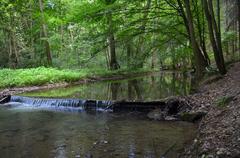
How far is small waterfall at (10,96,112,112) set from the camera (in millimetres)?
12736

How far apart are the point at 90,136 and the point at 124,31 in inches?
302

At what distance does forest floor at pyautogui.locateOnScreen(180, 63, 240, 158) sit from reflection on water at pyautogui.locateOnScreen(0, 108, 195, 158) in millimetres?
675

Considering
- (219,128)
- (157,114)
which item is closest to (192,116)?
(157,114)

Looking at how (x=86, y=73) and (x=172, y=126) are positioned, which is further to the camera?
(x=86, y=73)

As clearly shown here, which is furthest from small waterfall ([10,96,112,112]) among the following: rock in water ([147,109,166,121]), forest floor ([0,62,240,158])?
forest floor ([0,62,240,158])

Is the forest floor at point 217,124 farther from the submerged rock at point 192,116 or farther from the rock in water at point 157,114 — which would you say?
the rock in water at point 157,114

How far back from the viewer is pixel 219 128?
6465mm

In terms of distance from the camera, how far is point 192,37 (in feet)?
45.0

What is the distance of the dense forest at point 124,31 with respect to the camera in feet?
46.5

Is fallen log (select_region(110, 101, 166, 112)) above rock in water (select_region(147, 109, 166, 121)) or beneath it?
above

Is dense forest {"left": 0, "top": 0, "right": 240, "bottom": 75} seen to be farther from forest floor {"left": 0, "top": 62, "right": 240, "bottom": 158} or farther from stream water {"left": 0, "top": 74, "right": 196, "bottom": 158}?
stream water {"left": 0, "top": 74, "right": 196, "bottom": 158}

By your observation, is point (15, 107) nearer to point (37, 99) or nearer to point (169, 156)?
point (37, 99)

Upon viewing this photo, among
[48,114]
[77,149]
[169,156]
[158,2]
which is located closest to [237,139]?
[169,156]

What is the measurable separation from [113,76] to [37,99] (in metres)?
10.1
